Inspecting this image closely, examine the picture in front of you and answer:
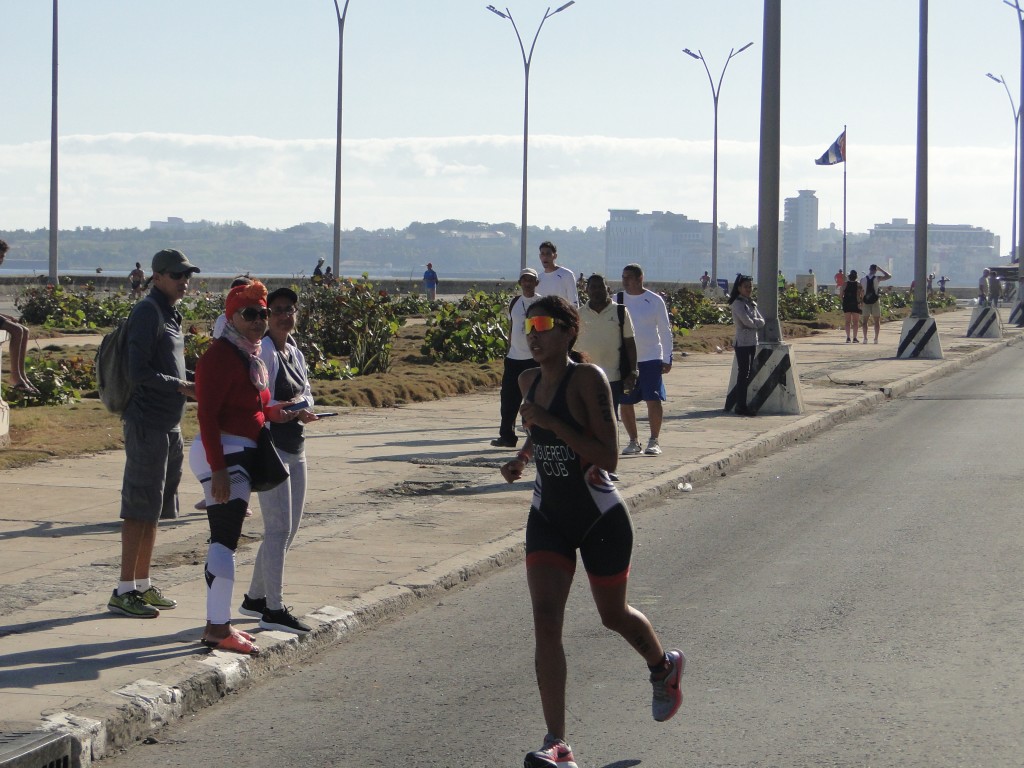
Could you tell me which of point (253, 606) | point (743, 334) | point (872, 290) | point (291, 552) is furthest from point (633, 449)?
point (872, 290)

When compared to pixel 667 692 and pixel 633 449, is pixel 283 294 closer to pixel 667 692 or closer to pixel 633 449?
pixel 667 692

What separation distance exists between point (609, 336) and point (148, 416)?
556 centimetres

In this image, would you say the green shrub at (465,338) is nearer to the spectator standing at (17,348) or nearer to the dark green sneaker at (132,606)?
the spectator standing at (17,348)

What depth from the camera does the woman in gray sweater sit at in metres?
16.4

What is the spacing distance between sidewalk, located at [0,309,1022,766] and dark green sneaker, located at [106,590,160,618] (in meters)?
0.06

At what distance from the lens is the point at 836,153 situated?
61156mm

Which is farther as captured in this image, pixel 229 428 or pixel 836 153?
pixel 836 153

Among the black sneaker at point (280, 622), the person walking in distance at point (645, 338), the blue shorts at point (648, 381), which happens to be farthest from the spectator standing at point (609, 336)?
the black sneaker at point (280, 622)

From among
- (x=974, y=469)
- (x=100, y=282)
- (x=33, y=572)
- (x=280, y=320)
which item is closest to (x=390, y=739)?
(x=280, y=320)

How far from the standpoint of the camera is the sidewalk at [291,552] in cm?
575

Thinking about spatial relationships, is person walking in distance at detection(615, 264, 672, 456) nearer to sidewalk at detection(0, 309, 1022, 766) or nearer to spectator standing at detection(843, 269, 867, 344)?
sidewalk at detection(0, 309, 1022, 766)

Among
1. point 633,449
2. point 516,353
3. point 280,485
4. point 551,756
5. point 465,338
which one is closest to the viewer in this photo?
point 551,756

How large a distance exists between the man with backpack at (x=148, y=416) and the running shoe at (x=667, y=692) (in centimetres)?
269

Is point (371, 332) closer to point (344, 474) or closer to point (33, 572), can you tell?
point (344, 474)
